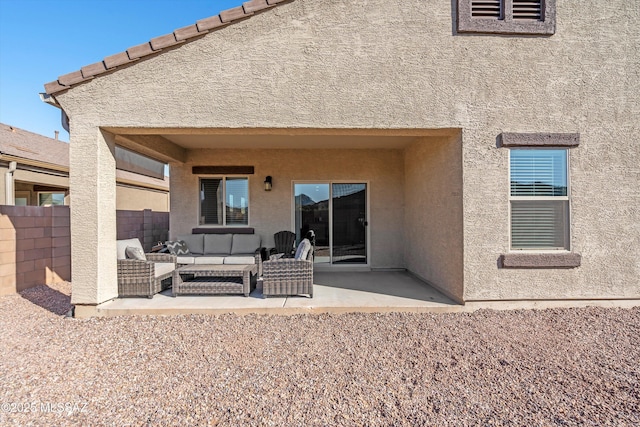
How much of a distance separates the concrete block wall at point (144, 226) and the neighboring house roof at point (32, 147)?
578cm

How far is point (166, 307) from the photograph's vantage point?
5.21 meters

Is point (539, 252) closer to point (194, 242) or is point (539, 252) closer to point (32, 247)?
point (194, 242)

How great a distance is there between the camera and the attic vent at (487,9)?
16.9 ft

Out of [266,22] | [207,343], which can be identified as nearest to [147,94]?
[266,22]

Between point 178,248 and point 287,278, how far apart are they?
3.71m

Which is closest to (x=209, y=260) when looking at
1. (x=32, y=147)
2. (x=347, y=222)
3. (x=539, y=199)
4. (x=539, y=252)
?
(x=347, y=222)

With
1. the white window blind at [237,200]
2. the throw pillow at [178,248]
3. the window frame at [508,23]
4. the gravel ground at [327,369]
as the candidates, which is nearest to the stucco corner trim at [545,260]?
the gravel ground at [327,369]

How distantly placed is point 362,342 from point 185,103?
478 centimetres

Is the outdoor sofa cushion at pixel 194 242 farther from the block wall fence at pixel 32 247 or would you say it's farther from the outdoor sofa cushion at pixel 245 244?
the block wall fence at pixel 32 247

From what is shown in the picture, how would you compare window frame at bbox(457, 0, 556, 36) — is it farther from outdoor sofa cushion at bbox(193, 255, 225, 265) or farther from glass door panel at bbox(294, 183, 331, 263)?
outdoor sofa cushion at bbox(193, 255, 225, 265)

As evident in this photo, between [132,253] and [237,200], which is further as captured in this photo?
[237,200]

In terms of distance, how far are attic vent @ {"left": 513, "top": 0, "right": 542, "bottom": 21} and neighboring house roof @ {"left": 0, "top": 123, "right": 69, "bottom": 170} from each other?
616 inches

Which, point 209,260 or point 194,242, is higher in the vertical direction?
point 194,242

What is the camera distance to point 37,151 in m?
13.3
